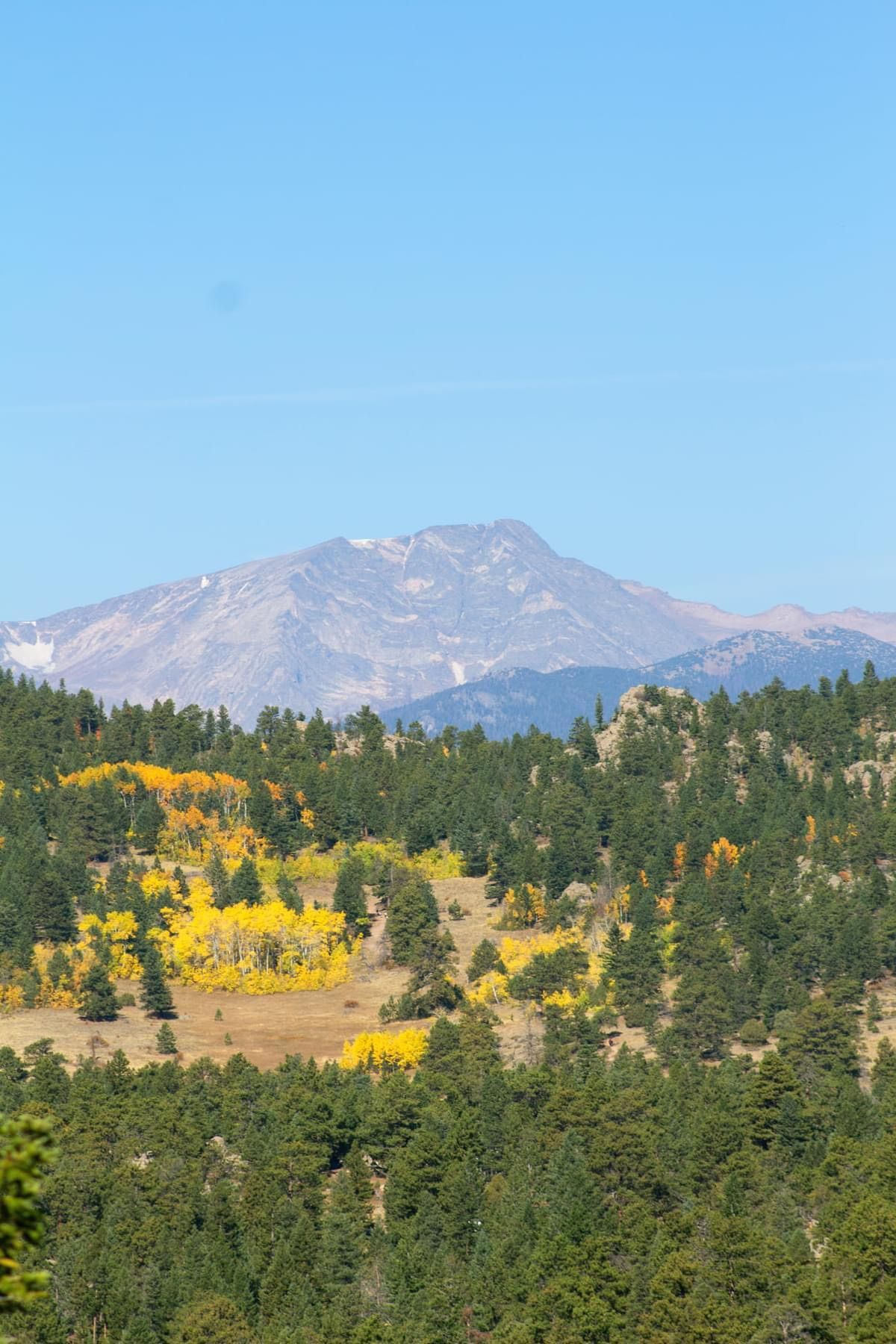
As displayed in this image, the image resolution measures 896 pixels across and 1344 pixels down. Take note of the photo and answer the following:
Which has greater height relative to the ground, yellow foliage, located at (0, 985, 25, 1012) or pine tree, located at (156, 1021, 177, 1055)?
yellow foliage, located at (0, 985, 25, 1012)

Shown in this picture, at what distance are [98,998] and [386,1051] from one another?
40.5 meters

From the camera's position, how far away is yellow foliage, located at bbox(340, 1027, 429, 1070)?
166 m

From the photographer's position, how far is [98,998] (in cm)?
19250

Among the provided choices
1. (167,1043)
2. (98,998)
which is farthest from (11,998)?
(167,1043)

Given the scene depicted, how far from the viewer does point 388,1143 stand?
5128 inches

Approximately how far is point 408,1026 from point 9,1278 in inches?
6849

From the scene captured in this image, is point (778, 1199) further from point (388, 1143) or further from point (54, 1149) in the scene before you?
point (54, 1149)

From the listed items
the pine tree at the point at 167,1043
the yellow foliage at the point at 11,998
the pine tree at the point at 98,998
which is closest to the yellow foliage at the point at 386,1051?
the pine tree at the point at 167,1043

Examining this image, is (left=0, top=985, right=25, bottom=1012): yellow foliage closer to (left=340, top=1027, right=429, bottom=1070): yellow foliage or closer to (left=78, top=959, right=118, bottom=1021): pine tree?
(left=78, top=959, right=118, bottom=1021): pine tree

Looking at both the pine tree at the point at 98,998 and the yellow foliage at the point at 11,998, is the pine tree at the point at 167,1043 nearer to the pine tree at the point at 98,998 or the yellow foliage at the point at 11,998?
the pine tree at the point at 98,998

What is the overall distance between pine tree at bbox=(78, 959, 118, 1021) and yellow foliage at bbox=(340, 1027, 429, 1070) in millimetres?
33326

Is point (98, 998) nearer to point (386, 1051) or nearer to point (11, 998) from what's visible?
point (11, 998)

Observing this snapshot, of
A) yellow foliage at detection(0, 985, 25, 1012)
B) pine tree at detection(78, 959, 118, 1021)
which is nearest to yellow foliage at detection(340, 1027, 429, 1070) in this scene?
pine tree at detection(78, 959, 118, 1021)

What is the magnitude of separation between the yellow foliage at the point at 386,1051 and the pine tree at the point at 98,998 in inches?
1312
